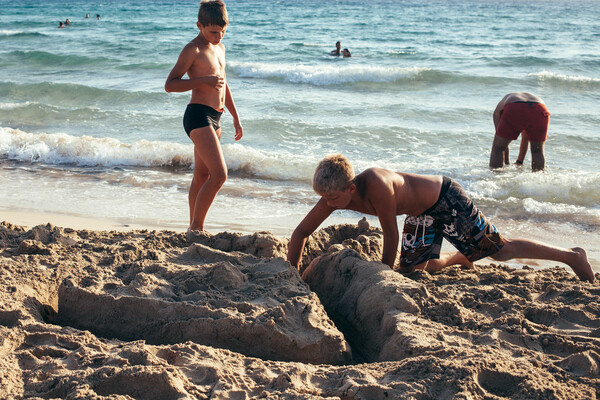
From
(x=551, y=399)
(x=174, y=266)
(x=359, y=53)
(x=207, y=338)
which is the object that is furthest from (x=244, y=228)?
(x=359, y=53)

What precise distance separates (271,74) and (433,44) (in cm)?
727

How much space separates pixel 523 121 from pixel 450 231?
3.40 metres

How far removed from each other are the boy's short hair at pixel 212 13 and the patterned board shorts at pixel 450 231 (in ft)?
6.41

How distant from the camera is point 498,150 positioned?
711 cm

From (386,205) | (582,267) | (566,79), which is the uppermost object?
Answer: (566,79)

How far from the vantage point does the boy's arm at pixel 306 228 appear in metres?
3.63

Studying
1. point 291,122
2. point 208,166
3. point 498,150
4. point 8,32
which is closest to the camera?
point 208,166

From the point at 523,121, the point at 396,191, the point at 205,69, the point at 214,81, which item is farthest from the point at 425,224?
the point at 523,121

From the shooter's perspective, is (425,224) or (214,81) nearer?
(425,224)

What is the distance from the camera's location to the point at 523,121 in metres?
6.76

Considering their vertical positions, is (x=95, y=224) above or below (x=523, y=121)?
below

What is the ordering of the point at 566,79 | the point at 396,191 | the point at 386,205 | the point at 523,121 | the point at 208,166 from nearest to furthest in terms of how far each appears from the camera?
the point at 386,205, the point at 396,191, the point at 208,166, the point at 523,121, the point at 566,79

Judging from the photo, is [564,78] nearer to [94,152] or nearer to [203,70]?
[94,152]

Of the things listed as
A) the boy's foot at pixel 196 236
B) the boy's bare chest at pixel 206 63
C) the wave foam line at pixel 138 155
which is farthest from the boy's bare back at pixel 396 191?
the wave foam line at pixel 138 155
